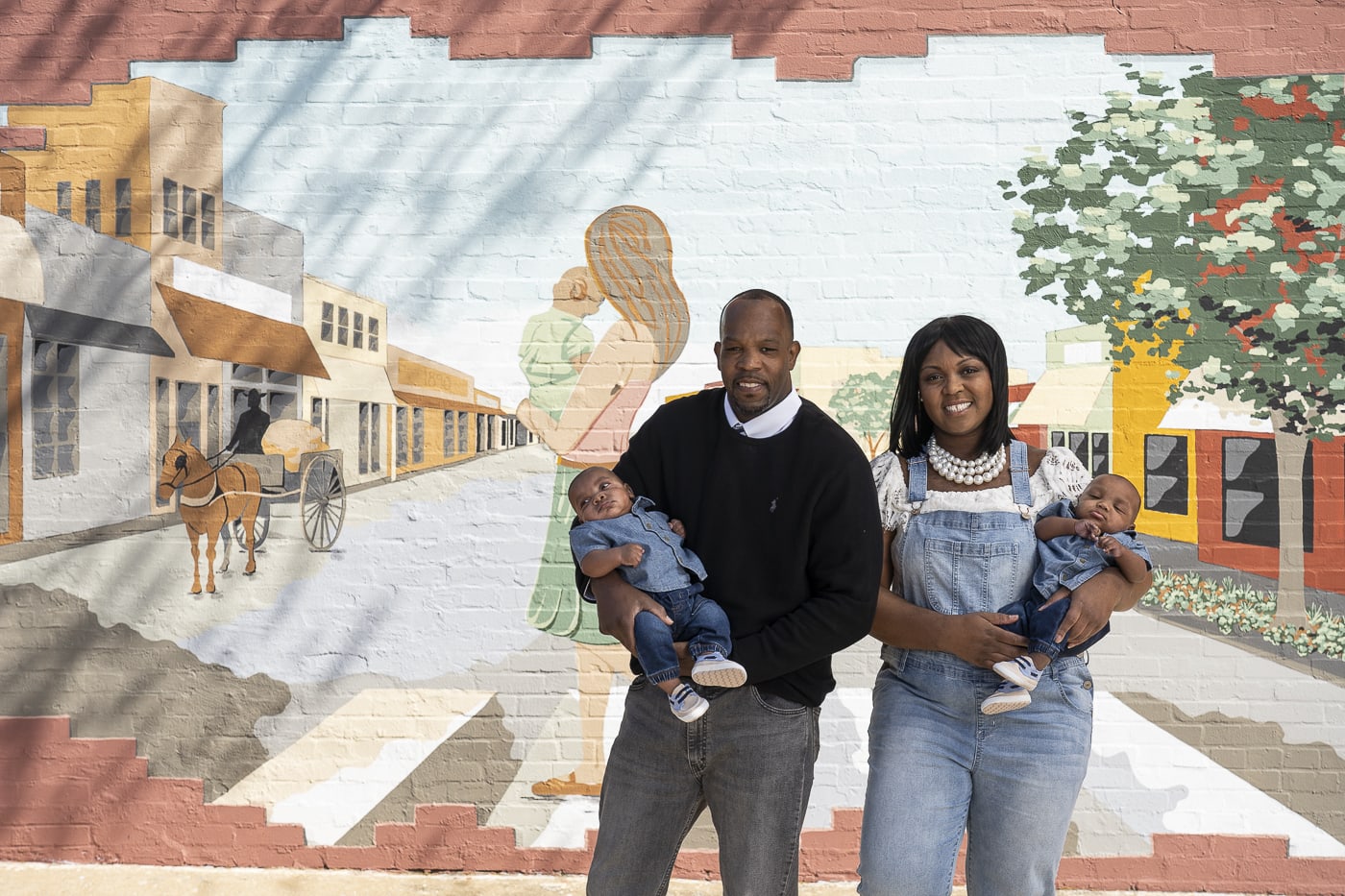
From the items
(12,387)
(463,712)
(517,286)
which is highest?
(517,286)

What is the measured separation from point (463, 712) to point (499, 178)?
216 cm

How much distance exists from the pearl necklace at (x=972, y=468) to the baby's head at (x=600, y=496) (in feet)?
2.41

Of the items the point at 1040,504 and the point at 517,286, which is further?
the point at 517,286

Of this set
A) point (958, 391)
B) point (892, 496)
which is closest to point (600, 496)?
point (892, 496)

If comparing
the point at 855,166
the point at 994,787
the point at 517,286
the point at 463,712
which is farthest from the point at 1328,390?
the point at 463,712

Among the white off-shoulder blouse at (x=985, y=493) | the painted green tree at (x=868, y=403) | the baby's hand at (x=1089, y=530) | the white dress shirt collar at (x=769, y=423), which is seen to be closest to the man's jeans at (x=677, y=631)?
the white dress shirt collar at (x=769, y=423)

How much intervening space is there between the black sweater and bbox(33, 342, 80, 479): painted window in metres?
2.95

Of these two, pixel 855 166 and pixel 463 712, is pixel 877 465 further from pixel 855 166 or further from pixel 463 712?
pixel 463 712

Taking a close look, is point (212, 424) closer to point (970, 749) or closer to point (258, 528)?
point (258, 528)

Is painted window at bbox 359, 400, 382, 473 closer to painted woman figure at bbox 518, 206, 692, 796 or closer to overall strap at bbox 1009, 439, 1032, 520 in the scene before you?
painted woman figure at bbox 518, 206, 692, 796

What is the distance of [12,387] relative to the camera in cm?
394

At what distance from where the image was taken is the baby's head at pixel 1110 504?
84.8 inches

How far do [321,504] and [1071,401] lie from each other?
9.99 feet

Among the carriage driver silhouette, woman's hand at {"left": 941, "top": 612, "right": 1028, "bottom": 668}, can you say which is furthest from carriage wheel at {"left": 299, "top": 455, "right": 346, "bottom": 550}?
woman's hand at {"left": 941, "top": 612, "right": 1028, "bottom": 668}
